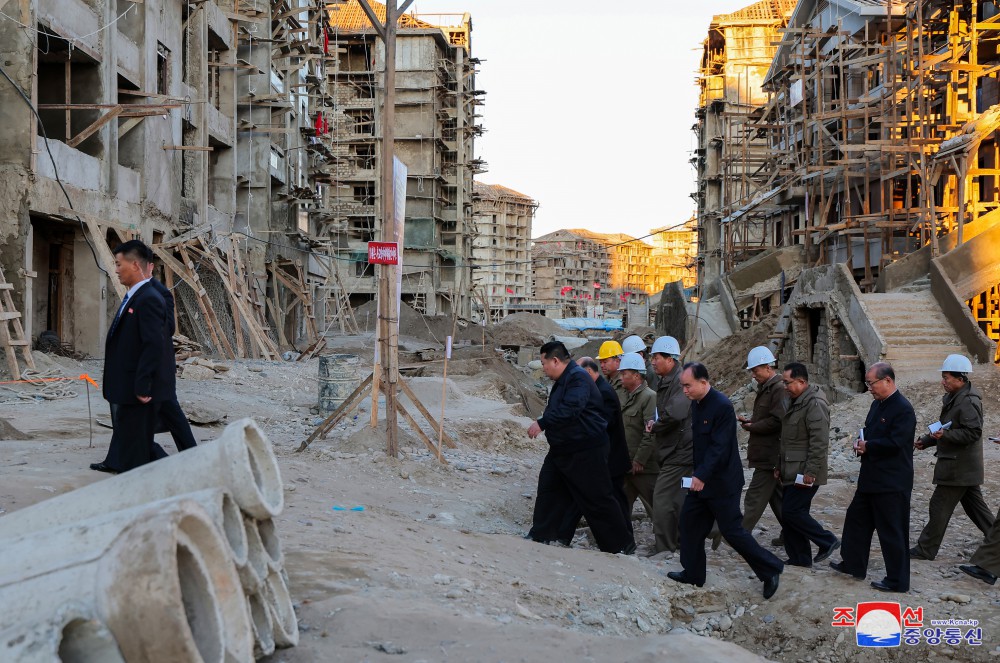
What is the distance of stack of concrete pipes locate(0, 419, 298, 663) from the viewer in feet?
9.62

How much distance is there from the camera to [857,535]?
710 centimetres

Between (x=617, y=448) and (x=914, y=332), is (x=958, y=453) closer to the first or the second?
(x=617, y=448)

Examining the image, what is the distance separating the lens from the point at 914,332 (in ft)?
54.1

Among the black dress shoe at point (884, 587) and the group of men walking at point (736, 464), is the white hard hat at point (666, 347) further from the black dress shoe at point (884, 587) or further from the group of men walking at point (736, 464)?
Answer: the black dress shoe at point (884, 587)

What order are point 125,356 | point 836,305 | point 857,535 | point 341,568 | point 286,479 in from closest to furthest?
point 341,568 < point 125,356 < point 857,535 < point 286,479 < point 836,305

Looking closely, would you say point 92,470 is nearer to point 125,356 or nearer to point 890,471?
point 125,356

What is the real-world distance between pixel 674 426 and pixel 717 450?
1516 millimetres

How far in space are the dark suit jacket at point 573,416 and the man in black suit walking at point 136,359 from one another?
2.98 m

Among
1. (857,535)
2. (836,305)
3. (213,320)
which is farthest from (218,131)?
(857,535)

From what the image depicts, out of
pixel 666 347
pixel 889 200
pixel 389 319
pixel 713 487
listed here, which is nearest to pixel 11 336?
pixel 389 319

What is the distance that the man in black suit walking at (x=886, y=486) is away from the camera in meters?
6.81

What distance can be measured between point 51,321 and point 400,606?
1675 cm

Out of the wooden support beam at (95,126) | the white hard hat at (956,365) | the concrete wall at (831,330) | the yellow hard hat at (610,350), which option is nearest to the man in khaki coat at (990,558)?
the white hard hat at (956,365)

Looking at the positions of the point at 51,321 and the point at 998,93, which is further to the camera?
the point at 998,93
